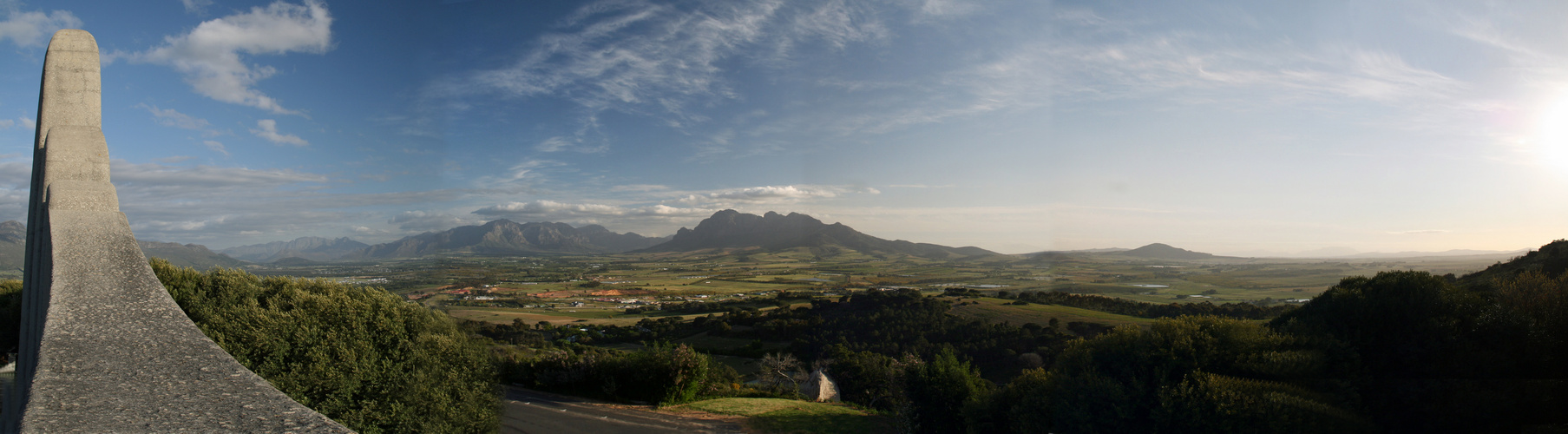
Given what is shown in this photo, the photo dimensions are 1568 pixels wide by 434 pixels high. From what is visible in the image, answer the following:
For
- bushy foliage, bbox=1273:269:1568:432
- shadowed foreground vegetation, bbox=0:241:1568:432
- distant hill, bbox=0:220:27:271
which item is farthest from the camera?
distant hill, bbox=0:220:27:271

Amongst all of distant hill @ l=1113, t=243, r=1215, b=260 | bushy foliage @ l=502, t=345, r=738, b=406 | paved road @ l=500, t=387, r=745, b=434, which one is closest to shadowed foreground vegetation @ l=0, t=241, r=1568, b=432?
paved road @ l=500, t=387, r=745, b=434

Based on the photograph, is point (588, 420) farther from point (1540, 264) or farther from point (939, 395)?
point (1540, 264)

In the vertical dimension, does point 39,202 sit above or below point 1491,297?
above

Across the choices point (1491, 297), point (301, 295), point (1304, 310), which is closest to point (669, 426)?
point (301, 295)

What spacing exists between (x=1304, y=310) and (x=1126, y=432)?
29.3ft

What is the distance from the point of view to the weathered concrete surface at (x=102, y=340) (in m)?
4.39

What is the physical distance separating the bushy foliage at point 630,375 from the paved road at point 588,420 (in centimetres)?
145

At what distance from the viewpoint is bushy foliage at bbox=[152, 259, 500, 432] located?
452 inches

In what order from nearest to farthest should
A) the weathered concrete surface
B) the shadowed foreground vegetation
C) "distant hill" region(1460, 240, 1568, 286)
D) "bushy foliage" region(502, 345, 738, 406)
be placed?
the weathered concrete surface → the shadowed foreground vegetation → "distant hill" region(1460, 240, 1568, 286) → "bushy foliage" region(502, 345, 738, 406)

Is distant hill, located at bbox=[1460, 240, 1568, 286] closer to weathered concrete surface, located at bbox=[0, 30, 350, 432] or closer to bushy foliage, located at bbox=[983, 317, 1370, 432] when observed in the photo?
bushy foliage, located at bbox=[983, 317, 1370, 432]

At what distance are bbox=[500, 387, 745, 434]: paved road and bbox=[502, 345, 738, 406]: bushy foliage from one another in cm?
145

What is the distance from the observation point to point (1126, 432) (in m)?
13.7

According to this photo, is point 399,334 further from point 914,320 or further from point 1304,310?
point 914,320

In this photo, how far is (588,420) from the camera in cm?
2089
